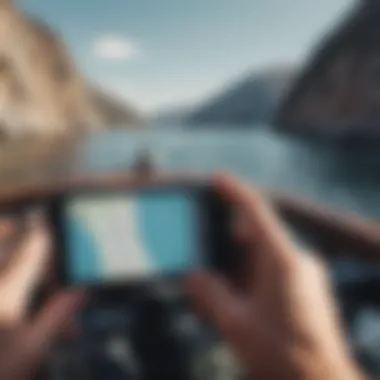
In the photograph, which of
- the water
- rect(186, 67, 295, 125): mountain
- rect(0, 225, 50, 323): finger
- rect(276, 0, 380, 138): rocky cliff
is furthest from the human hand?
rect(276, 0, 380, 138): rocky cliff

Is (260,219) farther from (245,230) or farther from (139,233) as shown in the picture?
(139,233)

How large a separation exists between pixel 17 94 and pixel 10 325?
25.0 ft

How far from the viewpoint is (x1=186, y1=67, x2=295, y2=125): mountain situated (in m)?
1.42

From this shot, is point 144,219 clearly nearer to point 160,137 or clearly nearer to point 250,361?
point 250,361

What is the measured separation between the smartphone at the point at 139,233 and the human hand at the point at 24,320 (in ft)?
0.42

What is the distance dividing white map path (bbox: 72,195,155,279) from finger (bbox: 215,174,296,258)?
0.13 m

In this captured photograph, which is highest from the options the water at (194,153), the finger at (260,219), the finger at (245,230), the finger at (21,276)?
the finger at (260,219)

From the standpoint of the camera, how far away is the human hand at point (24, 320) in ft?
1.19

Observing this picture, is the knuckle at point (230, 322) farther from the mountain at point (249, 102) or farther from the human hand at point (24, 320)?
the mountain at point (249, 102)

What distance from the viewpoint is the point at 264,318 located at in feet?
1.31

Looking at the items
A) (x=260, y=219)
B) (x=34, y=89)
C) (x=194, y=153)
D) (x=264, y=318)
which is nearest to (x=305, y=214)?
(x=260, y=219)

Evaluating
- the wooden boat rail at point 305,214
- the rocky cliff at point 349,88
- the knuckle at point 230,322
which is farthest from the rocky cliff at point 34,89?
the rocky cliff at point 349,88

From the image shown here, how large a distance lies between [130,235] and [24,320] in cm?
34

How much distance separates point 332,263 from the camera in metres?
0.84
